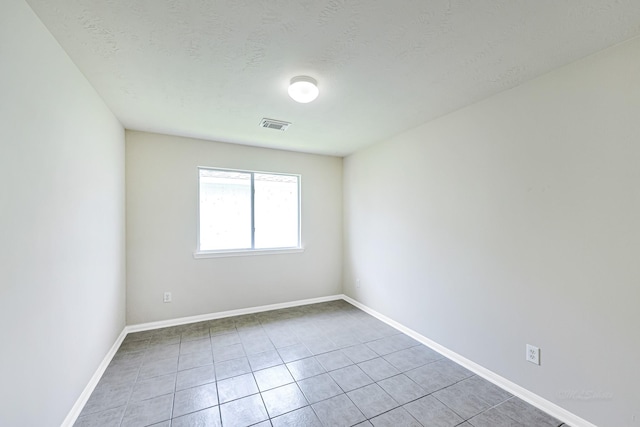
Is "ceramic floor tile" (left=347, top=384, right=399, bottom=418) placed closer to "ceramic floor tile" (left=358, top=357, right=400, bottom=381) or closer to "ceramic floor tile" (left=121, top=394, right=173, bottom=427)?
"ceramic floor tile" (left=358, top=357, right=400, bottom=381)

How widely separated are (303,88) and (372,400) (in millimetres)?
2415

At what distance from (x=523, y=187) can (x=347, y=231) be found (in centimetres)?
261

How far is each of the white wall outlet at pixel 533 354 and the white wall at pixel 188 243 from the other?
278cm

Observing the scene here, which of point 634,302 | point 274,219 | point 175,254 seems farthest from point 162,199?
point 634,302

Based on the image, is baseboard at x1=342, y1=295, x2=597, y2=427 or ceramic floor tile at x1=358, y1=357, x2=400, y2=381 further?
ceramic floor tile at x1=358, y1=357, x2=400, y2=381

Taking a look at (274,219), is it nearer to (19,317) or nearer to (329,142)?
(329,142)

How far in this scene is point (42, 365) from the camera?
1.44m

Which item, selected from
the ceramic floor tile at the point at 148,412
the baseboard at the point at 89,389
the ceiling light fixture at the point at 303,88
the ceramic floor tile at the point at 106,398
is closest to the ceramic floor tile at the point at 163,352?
the baseboard at the point at 89,389

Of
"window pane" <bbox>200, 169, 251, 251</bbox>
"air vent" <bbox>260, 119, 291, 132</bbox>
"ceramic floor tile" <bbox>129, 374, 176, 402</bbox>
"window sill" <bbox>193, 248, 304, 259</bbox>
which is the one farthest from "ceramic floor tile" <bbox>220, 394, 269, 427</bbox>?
"air vent" <bbox>260, 119, 291, 132</bbox>

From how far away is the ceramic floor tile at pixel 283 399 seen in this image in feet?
6.17

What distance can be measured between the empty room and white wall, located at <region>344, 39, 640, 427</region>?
0.04 ft

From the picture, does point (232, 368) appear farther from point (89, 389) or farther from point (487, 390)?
point (487, 390)

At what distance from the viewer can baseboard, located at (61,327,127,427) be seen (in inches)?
67.7

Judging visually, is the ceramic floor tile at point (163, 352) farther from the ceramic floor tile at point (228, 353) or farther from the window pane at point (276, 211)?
the window pane at point (276, 211)
